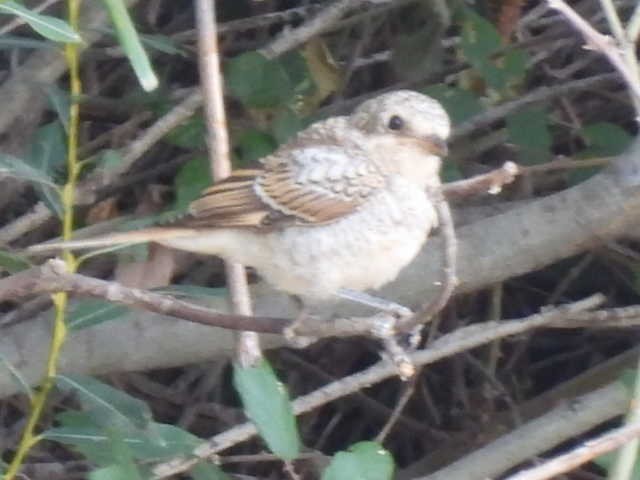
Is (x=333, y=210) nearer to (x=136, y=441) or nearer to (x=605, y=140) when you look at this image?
(x=136, y=441)

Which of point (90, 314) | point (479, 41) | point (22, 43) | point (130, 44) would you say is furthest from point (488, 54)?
point (130, 44)

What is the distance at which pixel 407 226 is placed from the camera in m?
2.68

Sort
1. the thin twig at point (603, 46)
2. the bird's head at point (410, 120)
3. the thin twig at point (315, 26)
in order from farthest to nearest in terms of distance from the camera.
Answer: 1. the thin twig at point (315, 26)
2. the bird's head at point (410, 120)
3. the thin twig at point (603, 46)

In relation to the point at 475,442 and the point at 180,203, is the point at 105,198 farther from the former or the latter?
the point at 475,442

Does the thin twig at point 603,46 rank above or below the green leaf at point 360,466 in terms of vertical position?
above

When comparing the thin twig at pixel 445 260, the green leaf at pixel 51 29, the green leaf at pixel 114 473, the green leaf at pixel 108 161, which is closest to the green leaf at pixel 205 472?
the green leaf at pixel 114 473

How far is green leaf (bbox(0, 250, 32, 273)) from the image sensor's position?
9.34ft

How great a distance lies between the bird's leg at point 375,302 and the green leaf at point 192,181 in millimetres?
543

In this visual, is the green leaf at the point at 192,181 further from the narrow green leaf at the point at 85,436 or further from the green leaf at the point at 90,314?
the narrow green leaf at the point at 85,436

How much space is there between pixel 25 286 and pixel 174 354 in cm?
108

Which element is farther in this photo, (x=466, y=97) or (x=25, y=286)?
(x=466, y=97)

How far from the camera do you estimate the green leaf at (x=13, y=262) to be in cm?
285

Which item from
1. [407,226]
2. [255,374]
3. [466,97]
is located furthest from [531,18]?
[255,374]

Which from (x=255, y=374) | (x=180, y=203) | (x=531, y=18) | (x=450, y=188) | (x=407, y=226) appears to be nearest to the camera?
(x=450, y=188)
